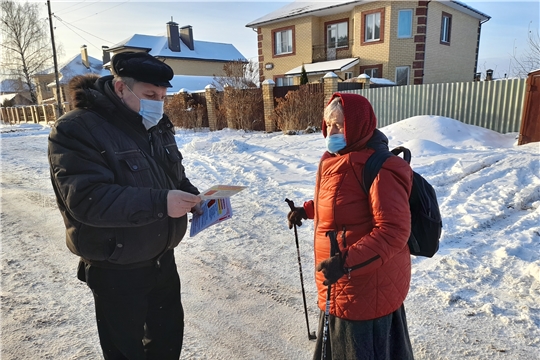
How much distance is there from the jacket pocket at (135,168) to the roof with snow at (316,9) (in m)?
21.6

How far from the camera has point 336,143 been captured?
1809 millimetres

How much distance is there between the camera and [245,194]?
6.48 meters

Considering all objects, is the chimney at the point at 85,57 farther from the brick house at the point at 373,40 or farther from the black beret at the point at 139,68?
the black beret at the point at 139,68

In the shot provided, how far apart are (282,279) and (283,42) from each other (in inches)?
939

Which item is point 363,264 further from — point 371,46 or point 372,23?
point 372,23

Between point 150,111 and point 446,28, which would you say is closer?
point 150,111

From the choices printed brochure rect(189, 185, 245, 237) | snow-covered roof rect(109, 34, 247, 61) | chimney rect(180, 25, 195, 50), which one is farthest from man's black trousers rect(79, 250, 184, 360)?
chimney rect(180, 25, 195, 50)

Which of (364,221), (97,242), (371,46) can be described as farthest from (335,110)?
(371,46)

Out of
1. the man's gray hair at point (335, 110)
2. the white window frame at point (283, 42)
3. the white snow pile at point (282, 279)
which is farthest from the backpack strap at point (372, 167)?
the white window frame at point (283, 42)

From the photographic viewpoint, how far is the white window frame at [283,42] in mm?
24266

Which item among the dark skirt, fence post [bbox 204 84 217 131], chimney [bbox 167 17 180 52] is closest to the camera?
the dark skirt

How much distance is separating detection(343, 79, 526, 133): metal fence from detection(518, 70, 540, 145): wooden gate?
1.68m

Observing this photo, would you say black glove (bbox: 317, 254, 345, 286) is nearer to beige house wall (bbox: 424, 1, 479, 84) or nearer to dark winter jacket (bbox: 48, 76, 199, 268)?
dark winter jacket (bbox: 48, 76, 199, 268)

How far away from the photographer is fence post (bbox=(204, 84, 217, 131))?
707 inches
